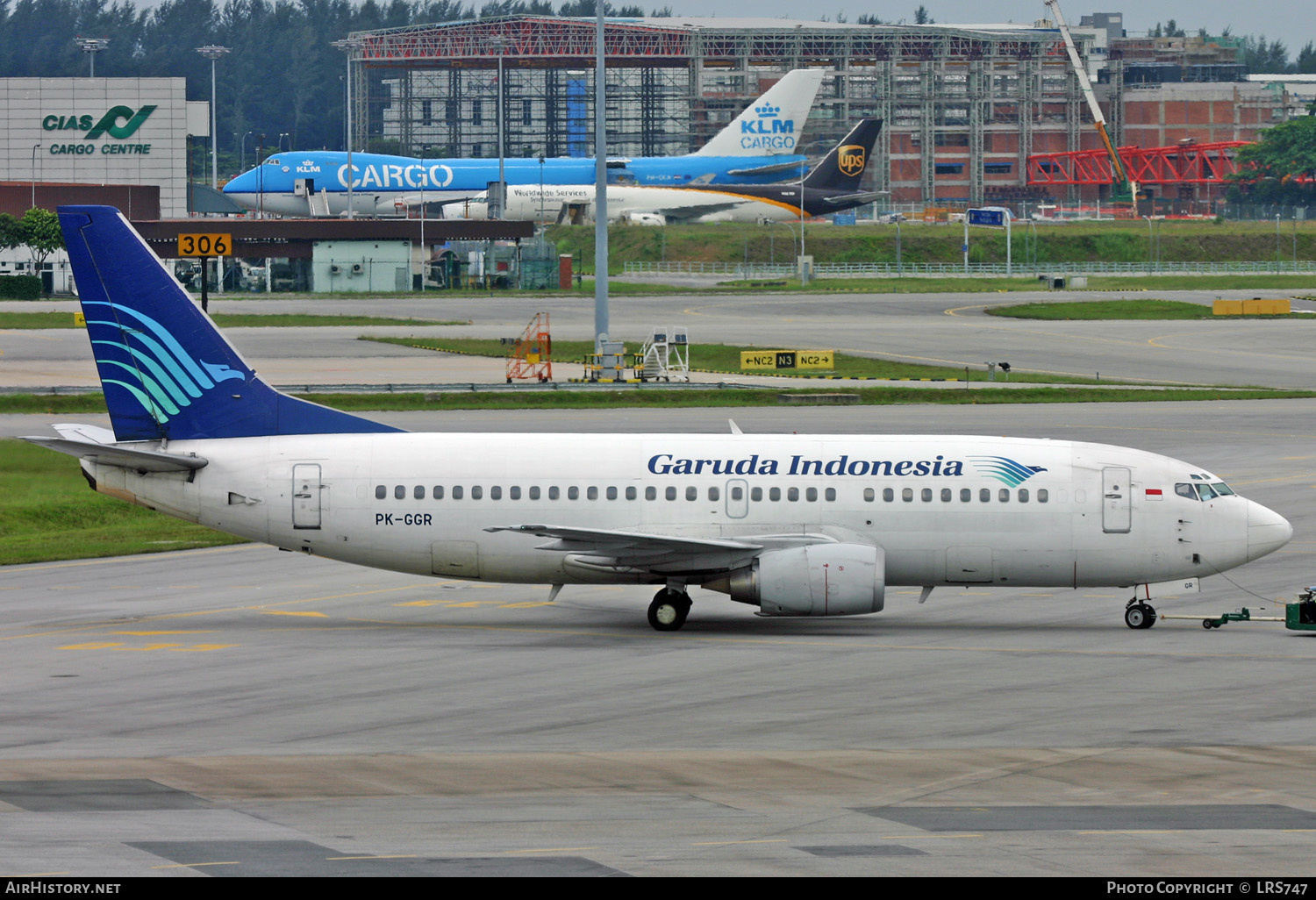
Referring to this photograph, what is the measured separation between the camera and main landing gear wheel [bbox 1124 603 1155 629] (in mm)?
34188

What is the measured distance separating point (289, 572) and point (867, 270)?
140637mm


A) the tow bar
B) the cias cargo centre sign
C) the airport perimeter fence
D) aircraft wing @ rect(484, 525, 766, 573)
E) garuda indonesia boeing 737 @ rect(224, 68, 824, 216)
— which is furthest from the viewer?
the cias cargo centre sign

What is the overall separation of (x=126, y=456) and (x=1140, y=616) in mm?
20779

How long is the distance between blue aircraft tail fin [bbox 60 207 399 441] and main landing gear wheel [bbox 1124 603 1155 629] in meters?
17.8

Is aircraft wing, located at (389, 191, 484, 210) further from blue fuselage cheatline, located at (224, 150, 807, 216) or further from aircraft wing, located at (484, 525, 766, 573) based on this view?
aircraft wing, located at (484, 525, 766, 573)

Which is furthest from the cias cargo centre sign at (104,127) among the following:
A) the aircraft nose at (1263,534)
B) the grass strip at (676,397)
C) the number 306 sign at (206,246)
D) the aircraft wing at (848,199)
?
the aircraft nose at (1263,534)

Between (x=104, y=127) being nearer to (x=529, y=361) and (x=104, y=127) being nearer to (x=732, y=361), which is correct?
(x=732, y=361)

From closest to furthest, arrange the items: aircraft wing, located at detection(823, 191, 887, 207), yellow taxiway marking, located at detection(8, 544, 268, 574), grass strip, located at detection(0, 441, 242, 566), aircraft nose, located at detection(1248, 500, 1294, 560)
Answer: aircraft nose, located at detection(1248, 500, 1294, 560) → yellow taxiway marking, located at detection(8, 544, 268, 574) → grass strip, located at detection(0, 441, 242, 566) → aircraft wing, located at detection(823, 191, 887, 207)

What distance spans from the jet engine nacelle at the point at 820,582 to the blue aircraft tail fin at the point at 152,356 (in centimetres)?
1051

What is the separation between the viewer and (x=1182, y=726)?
993 inches

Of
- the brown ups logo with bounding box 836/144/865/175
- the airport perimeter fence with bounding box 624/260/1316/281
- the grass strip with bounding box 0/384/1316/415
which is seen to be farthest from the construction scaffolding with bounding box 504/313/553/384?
the brown ups logo with bounding box 836/144/865/175

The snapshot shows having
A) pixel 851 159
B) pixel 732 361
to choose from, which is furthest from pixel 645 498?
pixel 851 159

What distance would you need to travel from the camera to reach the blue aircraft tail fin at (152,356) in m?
34.2

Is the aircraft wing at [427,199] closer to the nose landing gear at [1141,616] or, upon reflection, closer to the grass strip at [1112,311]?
the grass strip at [1112,311]
